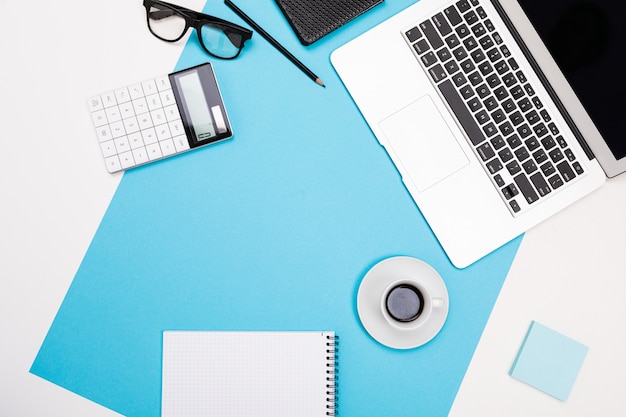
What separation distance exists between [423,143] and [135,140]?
0.46 meters

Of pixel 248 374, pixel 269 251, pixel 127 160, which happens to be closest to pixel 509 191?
pixel 269 251

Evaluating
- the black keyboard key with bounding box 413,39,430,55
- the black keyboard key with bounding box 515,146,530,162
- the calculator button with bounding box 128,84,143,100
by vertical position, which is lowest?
the black keyboard key with bounding box 515,146,530,162

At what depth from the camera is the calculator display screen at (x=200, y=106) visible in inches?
35.3

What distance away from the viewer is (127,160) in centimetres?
89

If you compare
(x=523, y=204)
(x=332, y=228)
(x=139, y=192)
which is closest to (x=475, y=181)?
(x=523, y=204)

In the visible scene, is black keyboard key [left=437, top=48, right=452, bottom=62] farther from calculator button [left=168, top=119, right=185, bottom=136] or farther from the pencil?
calculator button [left=168, top=119, right=185, bottom=136]

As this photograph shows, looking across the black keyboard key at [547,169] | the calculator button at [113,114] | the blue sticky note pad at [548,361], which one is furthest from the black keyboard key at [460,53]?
the calculator button at [113,114]

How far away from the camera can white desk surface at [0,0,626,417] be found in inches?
35.6

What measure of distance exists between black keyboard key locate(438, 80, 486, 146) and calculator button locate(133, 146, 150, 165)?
1.58 feet

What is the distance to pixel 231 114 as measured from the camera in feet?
3.03

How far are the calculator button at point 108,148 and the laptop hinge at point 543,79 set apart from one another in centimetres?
65

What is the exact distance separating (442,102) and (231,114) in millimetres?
343

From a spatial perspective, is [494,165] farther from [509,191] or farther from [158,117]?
[158,117]

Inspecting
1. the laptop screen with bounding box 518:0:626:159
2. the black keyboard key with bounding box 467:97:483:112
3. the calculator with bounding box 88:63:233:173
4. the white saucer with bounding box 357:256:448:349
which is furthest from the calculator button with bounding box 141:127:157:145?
the laptop screen with bounding box 518:0:626:159
